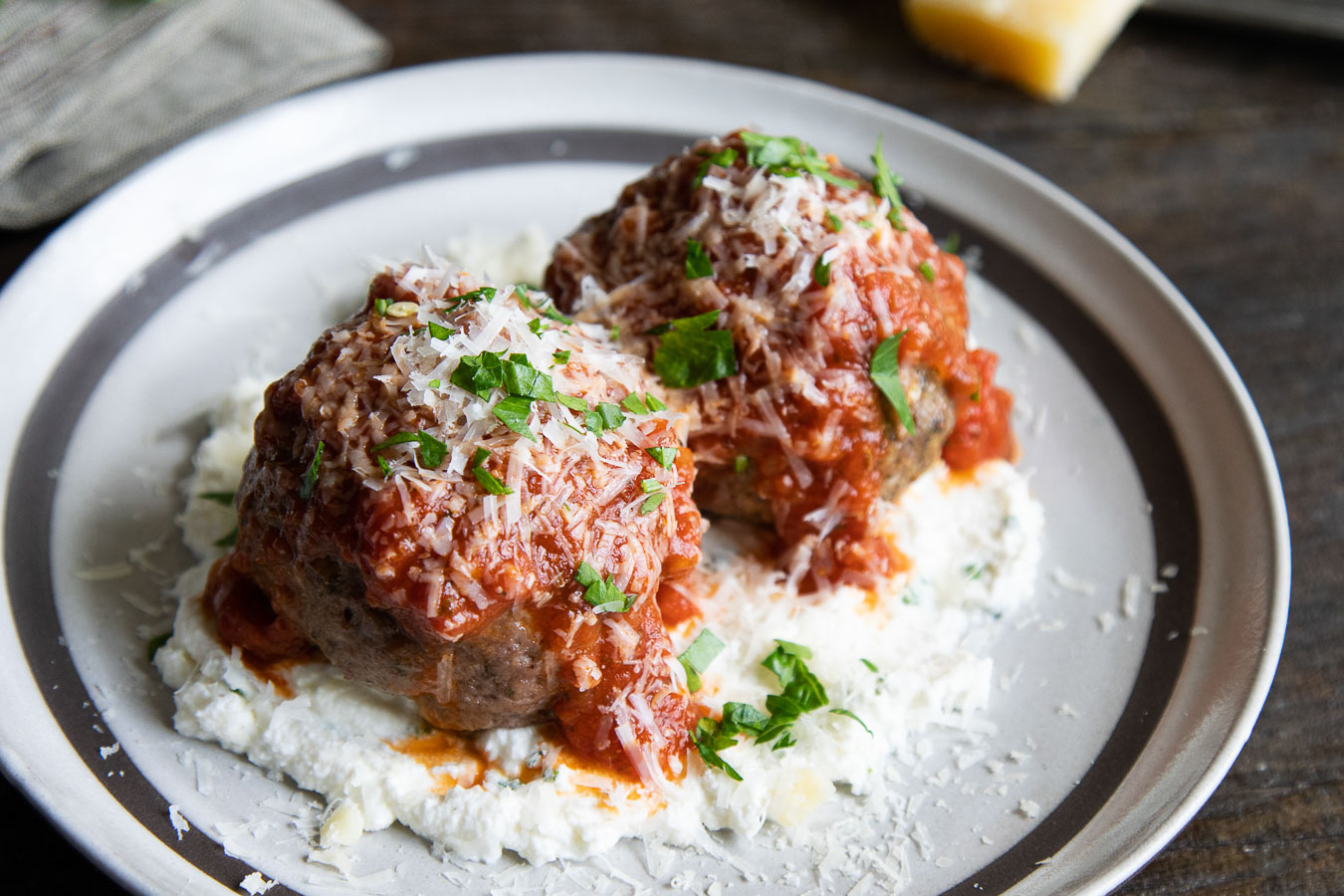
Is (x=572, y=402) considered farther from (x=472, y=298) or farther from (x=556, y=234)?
(x=556, y=234)

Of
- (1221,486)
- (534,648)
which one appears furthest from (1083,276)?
(534,648)

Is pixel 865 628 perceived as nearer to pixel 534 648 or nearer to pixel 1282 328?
pixel 534 648

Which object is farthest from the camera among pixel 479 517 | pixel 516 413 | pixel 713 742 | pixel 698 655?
pixel 698 655

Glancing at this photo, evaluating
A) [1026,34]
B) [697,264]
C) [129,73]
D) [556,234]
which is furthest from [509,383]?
[1026,34]

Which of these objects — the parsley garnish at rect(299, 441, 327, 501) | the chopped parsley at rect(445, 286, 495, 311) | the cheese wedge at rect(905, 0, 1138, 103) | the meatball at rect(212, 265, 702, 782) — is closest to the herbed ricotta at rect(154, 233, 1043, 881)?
the meatball at rect(212, 265, 702, 782)

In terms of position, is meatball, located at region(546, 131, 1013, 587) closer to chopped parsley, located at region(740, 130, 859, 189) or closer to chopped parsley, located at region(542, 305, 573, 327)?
chopped parsley, located at region(740, 130, 859, 189)

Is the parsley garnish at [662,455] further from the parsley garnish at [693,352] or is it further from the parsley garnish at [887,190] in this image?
the parsley garnish at [887,190]

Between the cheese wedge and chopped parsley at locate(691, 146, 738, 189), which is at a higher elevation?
chopped parsley at locate(691, 146, 738, 189)
